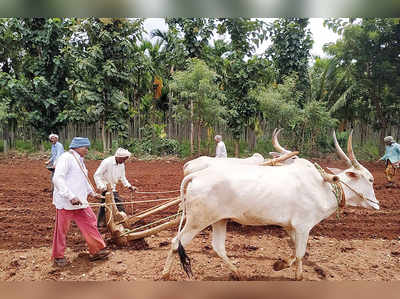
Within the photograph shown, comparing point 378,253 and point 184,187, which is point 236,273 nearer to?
point 184,187

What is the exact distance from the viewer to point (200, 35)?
51.1 feet

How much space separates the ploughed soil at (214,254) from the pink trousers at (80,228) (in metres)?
0.22

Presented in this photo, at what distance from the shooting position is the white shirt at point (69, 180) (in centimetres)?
385

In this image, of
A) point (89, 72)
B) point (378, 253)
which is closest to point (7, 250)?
point (378, 253)

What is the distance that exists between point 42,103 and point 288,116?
37.9ft

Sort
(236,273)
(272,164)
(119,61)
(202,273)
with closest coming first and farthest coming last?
(236,273), (202,273), (272,164), (119,61)

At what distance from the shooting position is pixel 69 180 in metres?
3.97

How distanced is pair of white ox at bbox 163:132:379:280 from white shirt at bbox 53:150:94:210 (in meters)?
1.35

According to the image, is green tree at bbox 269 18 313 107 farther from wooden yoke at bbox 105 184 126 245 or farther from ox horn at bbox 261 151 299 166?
wooden yoke at bbox 105 184 126 245

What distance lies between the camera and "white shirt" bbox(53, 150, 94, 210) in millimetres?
3850

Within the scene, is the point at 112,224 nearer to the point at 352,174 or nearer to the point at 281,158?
the point at 281,158

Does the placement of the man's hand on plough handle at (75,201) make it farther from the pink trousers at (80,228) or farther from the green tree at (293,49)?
the green tree at (293,49)

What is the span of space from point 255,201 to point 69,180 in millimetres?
2326

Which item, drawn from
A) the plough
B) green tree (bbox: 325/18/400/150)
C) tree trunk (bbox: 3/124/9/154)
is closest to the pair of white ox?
the plough
